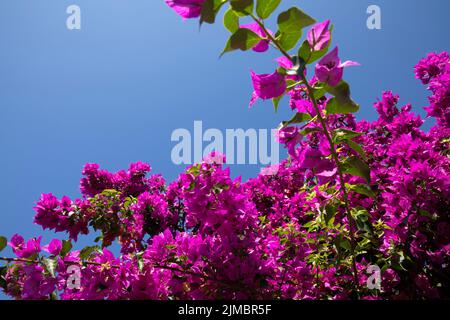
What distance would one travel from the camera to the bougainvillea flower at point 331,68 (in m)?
1.08

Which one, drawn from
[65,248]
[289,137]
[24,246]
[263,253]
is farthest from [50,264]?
[289,137]

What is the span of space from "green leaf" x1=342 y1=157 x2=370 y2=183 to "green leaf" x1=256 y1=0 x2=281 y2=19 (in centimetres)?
60

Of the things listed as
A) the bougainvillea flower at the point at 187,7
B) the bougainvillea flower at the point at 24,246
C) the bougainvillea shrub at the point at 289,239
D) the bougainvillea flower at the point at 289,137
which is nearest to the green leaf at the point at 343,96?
the bougainvillea shrub at the point at 289,239

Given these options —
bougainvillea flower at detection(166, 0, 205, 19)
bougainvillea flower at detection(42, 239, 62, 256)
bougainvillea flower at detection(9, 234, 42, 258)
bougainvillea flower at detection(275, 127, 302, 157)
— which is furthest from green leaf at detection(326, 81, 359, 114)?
bougainvillea flower at detection(9, 234, 42, 258)

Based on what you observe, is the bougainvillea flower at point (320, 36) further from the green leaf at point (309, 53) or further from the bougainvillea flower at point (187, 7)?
the bougainvillea flower at point (187, 7)

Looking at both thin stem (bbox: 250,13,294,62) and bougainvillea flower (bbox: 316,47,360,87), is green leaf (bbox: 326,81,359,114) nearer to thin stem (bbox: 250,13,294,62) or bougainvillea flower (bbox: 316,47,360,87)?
bougainvillea flower (bbox: 316,47,360,87)

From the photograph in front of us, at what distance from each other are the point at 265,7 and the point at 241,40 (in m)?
0.13

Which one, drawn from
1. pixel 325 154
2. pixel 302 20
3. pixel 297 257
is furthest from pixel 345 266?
pixel 302 20

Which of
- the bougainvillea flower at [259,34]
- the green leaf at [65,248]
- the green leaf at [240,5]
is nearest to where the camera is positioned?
the green leaf at [240,5]

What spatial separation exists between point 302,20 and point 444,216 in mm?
1367

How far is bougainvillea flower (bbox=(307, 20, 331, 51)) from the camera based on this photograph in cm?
110

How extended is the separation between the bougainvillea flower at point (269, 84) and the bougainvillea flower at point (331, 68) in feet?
0.40

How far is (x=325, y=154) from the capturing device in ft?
4.49

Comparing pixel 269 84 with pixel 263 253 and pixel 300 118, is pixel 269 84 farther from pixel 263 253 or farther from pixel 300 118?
pixel 263 253
